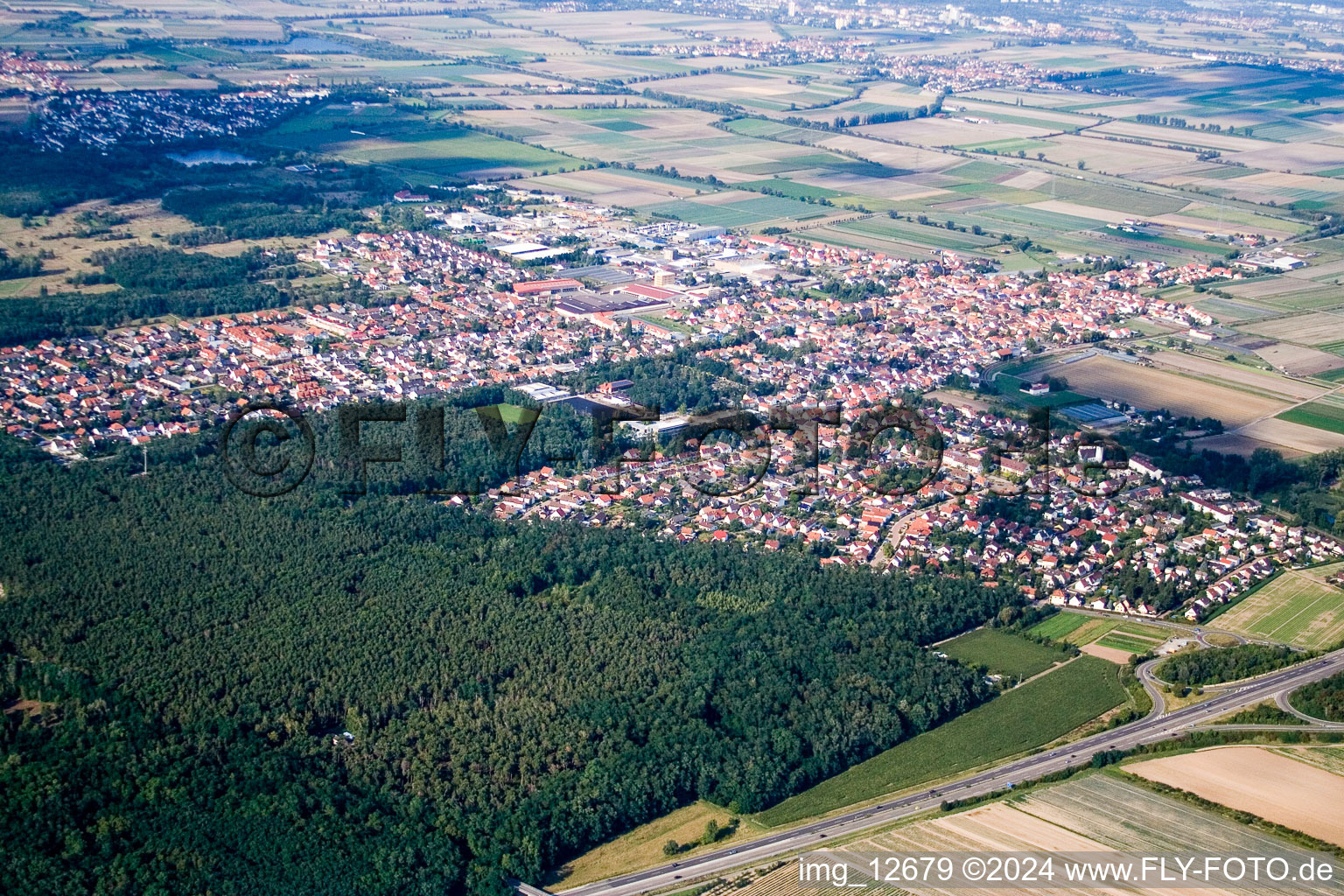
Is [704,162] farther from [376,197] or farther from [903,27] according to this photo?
[903,27]

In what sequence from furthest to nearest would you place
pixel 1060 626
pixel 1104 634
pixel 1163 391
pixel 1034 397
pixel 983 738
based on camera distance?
pixel 1163 391 → pixel 1034 397 → pixel 1060 626 → pixel 1104 634 → pixel 983 738

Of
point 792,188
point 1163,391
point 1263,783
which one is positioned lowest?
point 1263,783

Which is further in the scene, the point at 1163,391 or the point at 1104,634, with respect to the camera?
the point at 1163,391

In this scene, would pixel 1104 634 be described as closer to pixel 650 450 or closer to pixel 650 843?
pixel 650 843

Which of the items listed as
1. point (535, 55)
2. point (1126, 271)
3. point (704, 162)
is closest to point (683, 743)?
point (1126, 271)

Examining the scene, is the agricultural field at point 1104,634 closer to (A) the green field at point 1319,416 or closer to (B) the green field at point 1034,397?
(B) the green field at point 1034,397

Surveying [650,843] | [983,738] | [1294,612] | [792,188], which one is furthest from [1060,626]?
[792,188]
